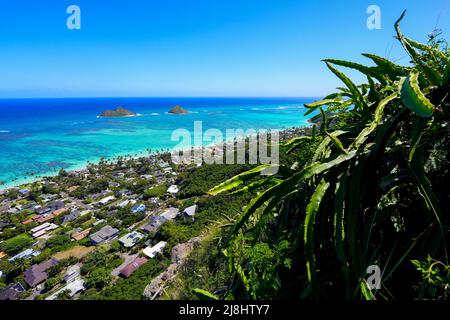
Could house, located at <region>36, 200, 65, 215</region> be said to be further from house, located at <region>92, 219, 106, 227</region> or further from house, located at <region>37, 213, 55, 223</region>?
house, located at <region>92, 219, 106, 227</region>

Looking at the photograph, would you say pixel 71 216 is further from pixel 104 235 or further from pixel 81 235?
pixel 104 235

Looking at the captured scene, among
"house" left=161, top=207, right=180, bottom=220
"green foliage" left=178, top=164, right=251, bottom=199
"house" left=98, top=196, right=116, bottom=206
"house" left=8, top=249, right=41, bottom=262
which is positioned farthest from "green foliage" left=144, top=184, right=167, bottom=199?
"house" left=8, top=249, right=41, bottom=262

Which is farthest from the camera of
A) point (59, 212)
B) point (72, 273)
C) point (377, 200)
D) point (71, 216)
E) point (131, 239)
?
point (59, 212)

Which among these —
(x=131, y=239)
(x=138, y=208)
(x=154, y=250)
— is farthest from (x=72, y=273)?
(x=138, y=208)

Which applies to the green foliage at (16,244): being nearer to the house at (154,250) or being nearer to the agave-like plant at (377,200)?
the house at (154,250)
